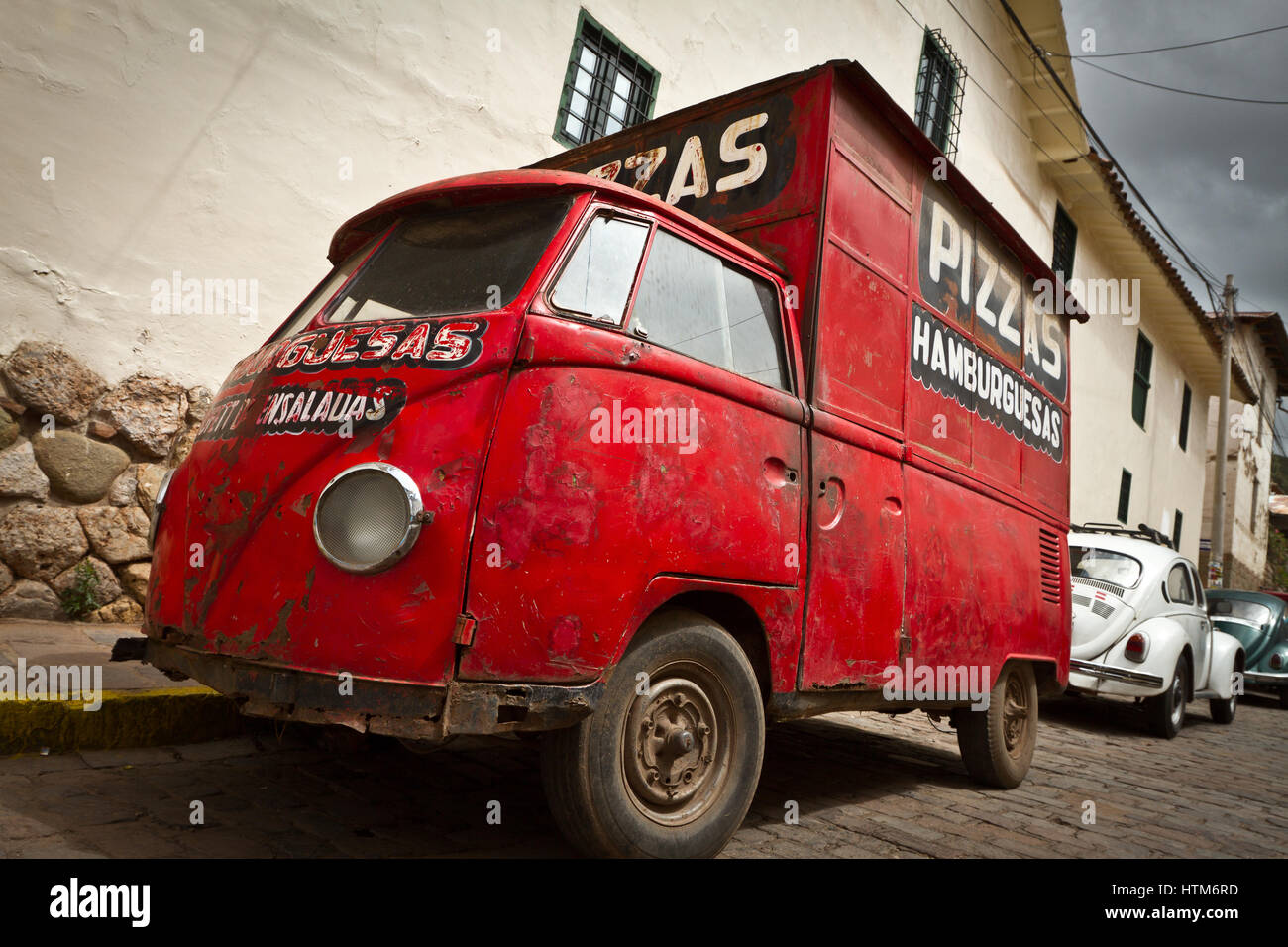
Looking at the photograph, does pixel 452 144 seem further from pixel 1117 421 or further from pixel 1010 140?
pixel 1117 421

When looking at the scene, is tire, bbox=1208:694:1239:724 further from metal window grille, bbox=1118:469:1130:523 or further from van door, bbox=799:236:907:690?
metal window grille, bbox=1118:469:1130:523

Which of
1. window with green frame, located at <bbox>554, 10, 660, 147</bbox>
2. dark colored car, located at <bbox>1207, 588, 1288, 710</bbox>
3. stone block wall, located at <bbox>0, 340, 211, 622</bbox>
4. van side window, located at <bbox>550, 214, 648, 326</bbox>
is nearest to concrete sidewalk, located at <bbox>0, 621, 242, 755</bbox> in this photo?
stone block wall, located at <bbox>0, 340, 211, 622</bbox>

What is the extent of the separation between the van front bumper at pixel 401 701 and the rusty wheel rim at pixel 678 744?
0.28 metres

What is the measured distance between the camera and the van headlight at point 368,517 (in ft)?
7.89

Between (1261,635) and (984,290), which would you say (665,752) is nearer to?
(984,290)

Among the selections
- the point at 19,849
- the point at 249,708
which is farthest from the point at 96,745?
the point at 249,708

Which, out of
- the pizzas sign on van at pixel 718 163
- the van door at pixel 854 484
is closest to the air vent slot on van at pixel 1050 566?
the van door at pixel 854 484

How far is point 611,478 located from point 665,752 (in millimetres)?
909

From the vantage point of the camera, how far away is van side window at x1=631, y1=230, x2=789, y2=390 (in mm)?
3010

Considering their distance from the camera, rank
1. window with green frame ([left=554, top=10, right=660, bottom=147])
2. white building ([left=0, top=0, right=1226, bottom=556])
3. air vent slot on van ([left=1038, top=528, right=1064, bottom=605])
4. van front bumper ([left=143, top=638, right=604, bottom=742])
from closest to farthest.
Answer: van front bumper ([left=143, top=638, right=604, bottom=742]) → white building ([left=0, top=0, right=1226, bottom=556]) → air vent slot on van ([left=1038, top=528, right=1064, bottom=605]) → window with green frame ([left=554, top=10, right=660, bottom=147])

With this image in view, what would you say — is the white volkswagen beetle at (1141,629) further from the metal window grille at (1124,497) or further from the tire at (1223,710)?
the metal window grille at (1124,497)

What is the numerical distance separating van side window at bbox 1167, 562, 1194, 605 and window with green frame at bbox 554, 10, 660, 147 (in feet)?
22.5

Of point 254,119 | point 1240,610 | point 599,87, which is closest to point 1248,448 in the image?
point 1240,610

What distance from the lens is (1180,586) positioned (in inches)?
355
